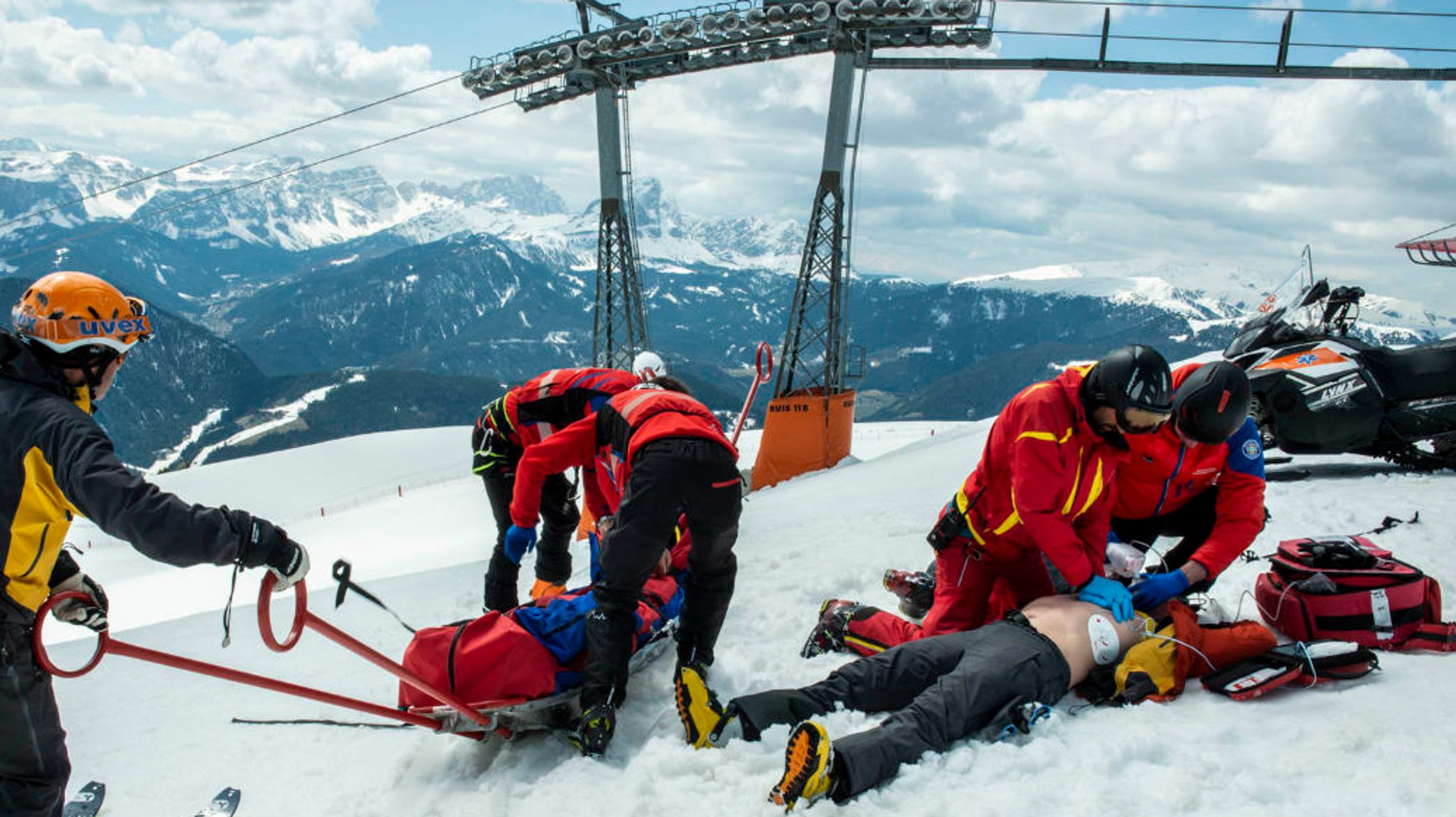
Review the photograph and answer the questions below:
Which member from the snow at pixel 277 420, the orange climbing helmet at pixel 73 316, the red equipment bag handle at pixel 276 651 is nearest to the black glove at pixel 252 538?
the red equipment bag handle at pixel 276 651

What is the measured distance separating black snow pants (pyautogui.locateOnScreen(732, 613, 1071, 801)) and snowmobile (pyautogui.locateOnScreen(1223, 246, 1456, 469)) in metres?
5.38

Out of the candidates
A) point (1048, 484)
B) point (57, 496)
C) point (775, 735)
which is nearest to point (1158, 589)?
point (1048, 484)

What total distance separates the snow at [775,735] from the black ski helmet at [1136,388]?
1.16 meters

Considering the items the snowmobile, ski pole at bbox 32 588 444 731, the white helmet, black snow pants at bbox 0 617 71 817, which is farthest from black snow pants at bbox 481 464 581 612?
the snowmobile

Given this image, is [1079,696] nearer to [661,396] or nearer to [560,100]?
[661,396]

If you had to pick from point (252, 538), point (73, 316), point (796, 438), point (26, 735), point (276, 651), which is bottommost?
point (796, 438)

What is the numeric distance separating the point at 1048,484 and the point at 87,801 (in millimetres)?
4464

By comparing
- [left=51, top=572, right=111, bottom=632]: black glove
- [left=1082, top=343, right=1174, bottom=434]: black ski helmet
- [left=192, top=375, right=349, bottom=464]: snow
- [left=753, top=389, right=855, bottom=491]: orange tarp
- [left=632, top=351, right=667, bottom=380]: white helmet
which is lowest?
[left=192, top=375, right=349, bottom=464]: snow

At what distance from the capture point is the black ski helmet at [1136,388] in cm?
374

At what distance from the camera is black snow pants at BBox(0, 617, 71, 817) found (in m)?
2.82

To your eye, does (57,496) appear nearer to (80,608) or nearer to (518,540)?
(80,608)

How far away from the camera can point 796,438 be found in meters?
15.8

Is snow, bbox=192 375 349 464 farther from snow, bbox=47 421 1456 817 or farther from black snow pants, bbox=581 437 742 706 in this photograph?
black snow pants, bbox=581 437 742 706

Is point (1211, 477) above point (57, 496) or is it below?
below
